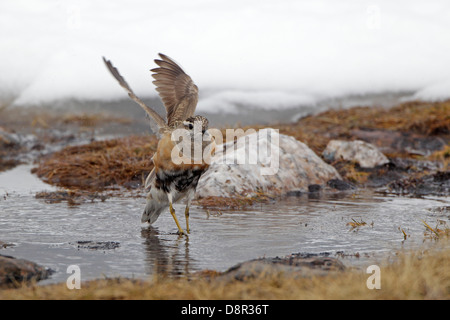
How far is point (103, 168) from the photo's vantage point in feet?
39.0

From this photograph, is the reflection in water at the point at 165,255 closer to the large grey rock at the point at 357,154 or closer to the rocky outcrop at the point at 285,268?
the rocky outcrop at the point at 285,268

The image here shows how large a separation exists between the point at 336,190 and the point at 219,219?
3.60 metres

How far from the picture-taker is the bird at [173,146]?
6.89 meters

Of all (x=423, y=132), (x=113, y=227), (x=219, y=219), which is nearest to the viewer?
Result: (x=113, y=227)

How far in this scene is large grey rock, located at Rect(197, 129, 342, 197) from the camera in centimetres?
962

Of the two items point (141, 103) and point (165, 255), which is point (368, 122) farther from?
point (165, 255)

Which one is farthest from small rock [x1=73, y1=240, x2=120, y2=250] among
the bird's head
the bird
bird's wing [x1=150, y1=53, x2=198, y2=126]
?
bird's wing [x1=150, y1=53, x2=198, y2=126]

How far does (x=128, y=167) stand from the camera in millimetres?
11672

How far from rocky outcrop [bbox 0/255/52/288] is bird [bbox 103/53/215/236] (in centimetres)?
225

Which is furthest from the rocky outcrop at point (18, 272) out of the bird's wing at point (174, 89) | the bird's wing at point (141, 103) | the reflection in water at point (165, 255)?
the bird's wing at point (174, 89)

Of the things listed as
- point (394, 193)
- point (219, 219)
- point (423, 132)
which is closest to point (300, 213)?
point (219, 219)

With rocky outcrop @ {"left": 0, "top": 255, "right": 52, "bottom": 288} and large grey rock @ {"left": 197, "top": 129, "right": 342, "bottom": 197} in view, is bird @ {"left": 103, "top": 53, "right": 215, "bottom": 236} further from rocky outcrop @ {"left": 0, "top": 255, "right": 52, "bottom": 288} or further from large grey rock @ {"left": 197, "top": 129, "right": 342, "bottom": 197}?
rocky outcrop @ {"left": 0, "top": 255, "right": 52, "bottom": 288}

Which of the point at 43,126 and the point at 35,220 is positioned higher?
the point at 43,126
